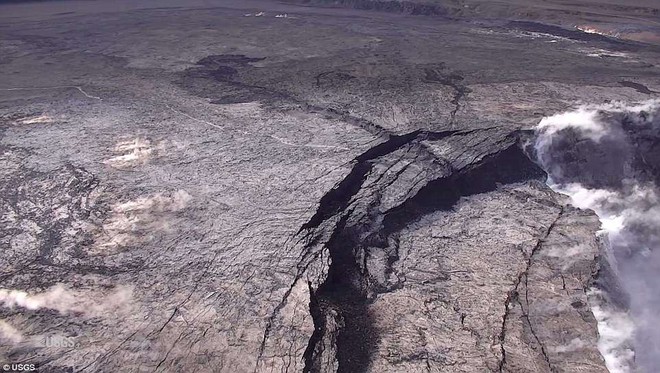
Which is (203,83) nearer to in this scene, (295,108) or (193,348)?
(295,108)

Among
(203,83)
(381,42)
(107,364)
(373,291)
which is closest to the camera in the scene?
(107,364)

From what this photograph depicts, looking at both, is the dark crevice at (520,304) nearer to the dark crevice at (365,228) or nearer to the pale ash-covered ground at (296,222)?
the pale ash-covered ground at (296,222)

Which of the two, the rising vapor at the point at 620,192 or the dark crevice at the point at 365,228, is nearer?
the dark crevice at the point at 365,228

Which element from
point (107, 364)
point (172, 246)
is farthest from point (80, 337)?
point (172, 246)

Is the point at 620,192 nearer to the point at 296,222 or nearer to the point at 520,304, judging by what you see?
the point at 520,304

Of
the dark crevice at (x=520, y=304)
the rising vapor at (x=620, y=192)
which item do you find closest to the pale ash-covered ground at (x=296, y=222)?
the dark crevice at (x=520, y=304)

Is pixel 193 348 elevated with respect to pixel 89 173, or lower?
lower

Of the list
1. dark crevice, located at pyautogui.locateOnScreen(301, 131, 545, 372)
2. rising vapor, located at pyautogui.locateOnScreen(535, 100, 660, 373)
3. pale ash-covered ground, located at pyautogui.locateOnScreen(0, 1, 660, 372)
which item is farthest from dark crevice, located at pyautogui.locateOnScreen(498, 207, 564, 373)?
dark crevice, located at pyautogui.locateOnScreen(301, 131, 545, 372)
